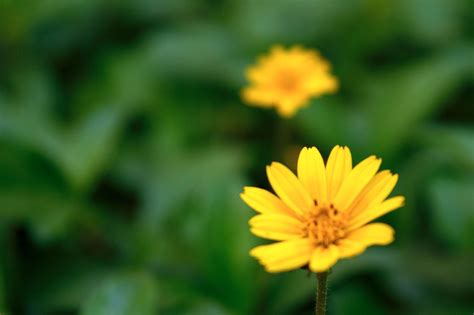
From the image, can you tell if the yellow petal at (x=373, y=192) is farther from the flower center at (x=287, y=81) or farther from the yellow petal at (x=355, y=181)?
the flower center at (x=287, y=81)

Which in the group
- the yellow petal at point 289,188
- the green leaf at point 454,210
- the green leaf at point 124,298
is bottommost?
the green leaf at point 124,298

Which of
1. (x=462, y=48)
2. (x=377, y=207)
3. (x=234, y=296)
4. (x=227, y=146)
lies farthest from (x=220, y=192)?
(x=462, y=48)

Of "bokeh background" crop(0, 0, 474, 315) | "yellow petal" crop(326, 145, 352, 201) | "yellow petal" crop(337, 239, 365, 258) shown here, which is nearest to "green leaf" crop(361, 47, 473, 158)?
"bokeh background" crop(0, 0, 474, 315)

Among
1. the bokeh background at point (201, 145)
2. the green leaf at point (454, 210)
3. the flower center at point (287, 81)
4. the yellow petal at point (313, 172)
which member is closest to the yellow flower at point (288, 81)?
the flower center at point (287, 81)

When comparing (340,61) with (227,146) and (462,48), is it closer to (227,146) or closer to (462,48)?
(462,48)

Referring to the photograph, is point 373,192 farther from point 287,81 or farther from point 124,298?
point 287,81

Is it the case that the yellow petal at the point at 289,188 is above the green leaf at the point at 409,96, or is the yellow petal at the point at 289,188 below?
below
